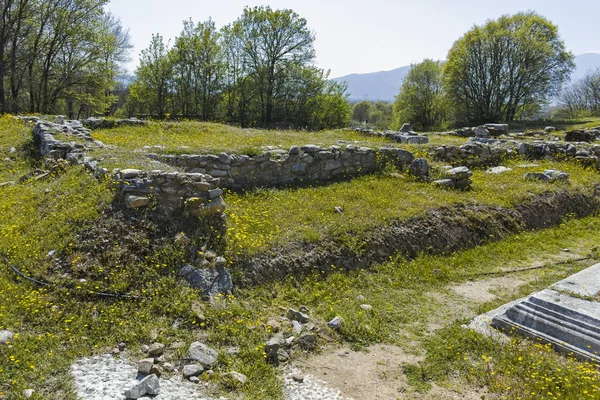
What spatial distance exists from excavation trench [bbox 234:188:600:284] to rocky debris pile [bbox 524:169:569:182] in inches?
27.1

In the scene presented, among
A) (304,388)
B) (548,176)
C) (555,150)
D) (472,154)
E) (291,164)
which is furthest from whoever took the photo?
(555,150)

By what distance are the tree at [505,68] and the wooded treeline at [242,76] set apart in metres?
14.6

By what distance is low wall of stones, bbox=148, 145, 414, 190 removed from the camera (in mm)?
9820

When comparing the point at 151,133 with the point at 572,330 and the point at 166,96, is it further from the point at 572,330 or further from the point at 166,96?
the point at 166,96

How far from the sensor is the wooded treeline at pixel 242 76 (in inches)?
1228

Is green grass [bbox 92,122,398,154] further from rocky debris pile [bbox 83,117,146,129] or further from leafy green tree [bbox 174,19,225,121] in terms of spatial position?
leafy green tree [bbox 174,19,225,121]

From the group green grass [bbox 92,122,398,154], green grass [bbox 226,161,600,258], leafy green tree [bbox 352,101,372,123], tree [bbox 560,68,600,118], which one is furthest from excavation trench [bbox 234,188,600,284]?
leafy green tree [bbox 352,101,372,123]

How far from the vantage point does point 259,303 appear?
6254 mm

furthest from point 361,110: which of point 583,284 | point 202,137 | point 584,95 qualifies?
point 583,284

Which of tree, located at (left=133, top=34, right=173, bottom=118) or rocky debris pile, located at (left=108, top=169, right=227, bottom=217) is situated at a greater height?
tree, located at (left=133, top=34, right=173, bottom=118)

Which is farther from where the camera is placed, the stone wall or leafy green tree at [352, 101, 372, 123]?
leafy green tree at [352, 101, 372, 123]

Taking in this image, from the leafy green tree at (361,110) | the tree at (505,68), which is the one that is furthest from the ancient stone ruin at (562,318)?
the leafy green tree at (361,110)

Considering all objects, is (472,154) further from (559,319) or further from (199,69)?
(199,69)

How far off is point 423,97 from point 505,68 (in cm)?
863
